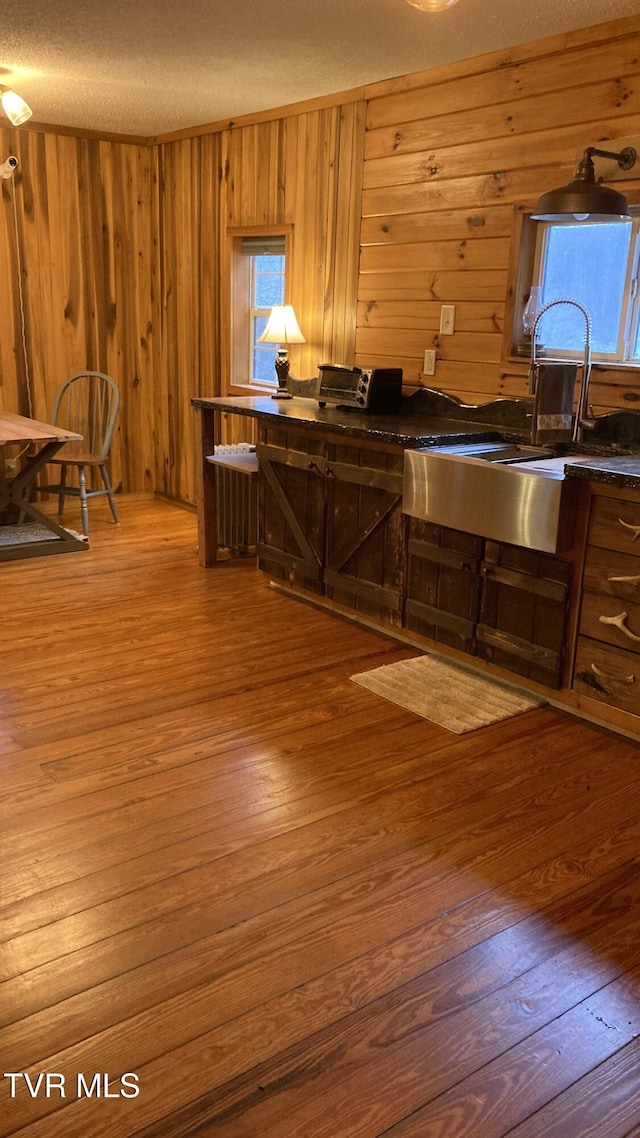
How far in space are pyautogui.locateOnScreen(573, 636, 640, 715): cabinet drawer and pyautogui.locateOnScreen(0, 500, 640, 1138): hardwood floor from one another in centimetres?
15

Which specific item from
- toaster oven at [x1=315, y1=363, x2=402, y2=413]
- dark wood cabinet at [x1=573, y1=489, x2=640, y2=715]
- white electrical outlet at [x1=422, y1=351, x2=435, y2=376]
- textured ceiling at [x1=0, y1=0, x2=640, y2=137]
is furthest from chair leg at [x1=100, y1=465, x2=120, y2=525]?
dark wood cabinet at [x1=573, y1=489, x2=640, y2=715]

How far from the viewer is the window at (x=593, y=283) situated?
3.33m

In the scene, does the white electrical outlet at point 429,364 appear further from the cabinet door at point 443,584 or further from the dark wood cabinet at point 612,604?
the dark wood cabinet at point 612,604

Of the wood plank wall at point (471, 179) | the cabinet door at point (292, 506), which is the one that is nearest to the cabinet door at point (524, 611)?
the wood plank wall at point (471, 179)

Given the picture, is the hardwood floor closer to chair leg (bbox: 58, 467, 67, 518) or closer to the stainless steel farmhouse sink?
the stainless steel farmhouse sink

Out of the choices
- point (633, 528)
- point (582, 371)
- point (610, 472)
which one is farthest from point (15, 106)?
point (633, 528)

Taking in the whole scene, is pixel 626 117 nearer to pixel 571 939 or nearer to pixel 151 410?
pixel 571 939

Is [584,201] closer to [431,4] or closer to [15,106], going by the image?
[431,4]

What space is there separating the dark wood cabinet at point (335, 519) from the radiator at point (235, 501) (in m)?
0.42

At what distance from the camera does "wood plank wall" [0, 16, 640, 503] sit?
3486 millimetres

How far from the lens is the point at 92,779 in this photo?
260 cm

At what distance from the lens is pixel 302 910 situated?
2057 mm

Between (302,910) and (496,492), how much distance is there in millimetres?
1559

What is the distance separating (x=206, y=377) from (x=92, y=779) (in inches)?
142
